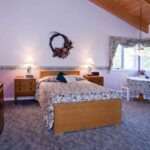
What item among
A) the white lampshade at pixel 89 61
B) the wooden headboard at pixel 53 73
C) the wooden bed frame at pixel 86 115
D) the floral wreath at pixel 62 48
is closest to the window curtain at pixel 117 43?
the white lampshade at pixel 89 61

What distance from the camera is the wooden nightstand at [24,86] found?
4.64 m

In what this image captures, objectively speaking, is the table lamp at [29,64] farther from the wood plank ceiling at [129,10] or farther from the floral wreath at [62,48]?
the wood plank ceiling at [129,10]

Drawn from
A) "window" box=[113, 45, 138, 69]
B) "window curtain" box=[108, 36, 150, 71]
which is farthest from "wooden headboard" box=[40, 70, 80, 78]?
"window" box=[113, 45, 138, 69]

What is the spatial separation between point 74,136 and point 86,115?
1.43 ft

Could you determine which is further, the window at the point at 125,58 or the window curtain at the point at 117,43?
the window at the point at 125,58

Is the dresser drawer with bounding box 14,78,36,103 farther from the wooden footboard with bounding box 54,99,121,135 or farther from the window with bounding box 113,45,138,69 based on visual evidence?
the window with bounding box 113,45,138,69

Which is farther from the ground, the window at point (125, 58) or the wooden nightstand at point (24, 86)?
the window at point (125, 58)

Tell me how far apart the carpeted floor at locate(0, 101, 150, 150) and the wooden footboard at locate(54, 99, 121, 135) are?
0.11 meters

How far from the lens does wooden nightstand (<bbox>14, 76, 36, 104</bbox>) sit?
4.64m

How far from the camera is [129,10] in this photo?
5.54 meters

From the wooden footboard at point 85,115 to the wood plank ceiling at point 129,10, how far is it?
3382 millimetres

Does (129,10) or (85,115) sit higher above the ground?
(129,10)

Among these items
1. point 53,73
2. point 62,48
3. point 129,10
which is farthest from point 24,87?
point 129,10

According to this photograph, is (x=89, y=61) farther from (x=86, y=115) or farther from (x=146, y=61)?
(x=86, y=115)
